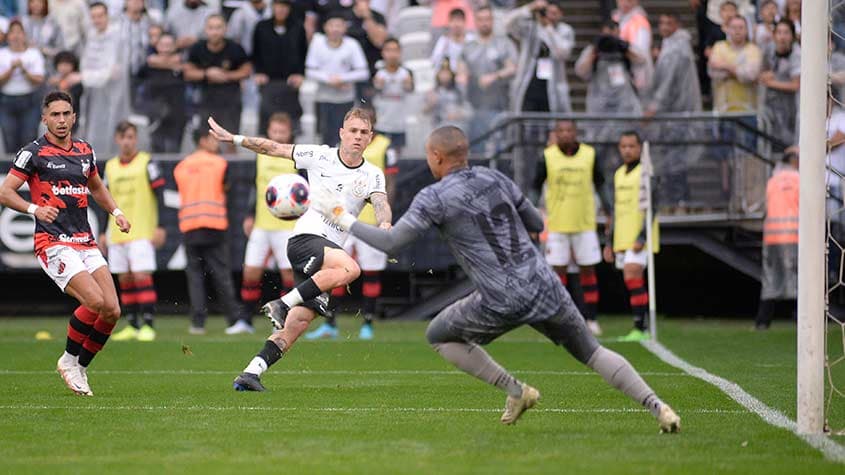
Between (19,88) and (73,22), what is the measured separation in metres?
1.29

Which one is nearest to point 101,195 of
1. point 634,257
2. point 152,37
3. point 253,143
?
point 253,143

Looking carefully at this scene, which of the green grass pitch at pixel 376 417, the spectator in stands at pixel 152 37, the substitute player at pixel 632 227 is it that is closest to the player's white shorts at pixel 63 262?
the green grass pitch at pixel 376 417

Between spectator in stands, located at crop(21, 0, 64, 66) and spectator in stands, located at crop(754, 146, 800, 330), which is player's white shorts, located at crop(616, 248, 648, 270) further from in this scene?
spectator in stands, located at crop(21, 0, 64, 66)

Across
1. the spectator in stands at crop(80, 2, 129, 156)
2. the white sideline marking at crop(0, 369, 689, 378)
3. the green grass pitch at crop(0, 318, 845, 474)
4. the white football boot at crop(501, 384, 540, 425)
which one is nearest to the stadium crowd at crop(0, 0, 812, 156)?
the spectator in stands at crop(80, 2, 129, 156)

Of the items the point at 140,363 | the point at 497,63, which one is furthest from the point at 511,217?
the point at 497,63

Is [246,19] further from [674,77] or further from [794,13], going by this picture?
[794,13]

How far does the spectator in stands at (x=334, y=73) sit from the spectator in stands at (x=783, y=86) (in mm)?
5385

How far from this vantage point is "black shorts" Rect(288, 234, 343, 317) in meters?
11.4

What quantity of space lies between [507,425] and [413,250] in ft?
36.0

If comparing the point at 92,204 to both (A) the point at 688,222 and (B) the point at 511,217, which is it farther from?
(B) the point at 511,217

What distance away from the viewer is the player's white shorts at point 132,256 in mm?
18094

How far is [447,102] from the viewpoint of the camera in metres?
19.7

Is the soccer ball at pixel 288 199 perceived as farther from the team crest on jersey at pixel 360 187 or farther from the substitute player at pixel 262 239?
the substitute player at pixel 262 239

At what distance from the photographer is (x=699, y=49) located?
2109 centimetres
